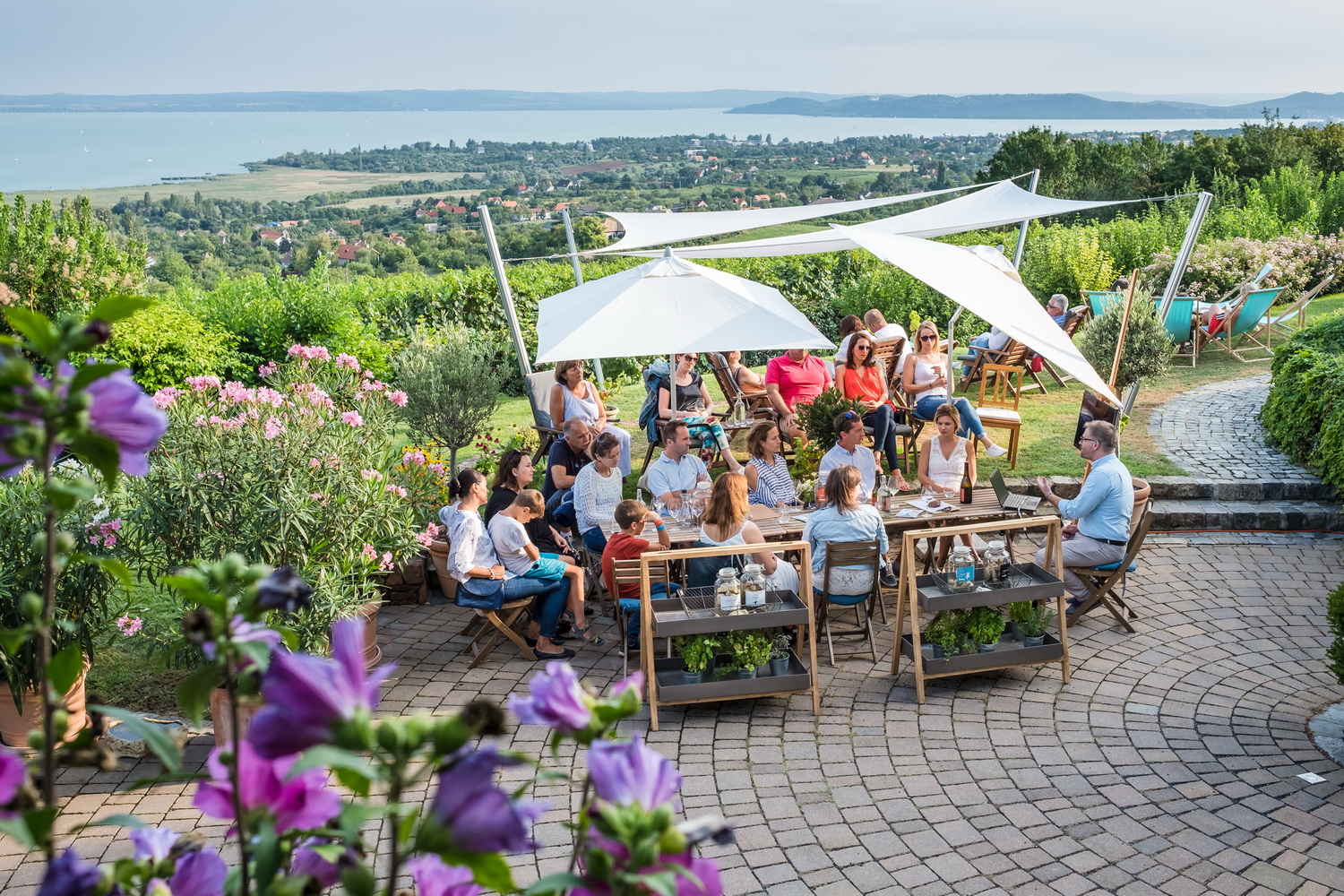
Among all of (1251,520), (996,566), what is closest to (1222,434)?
(1251,520)

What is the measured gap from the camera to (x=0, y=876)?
4621 millimetres

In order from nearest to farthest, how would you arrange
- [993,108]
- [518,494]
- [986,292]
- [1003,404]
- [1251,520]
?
[518,494]
[986,292]
[1251,520]
[1003,404]
[993,108]

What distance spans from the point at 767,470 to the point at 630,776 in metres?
7.12

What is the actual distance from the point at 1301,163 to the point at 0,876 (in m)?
26.3

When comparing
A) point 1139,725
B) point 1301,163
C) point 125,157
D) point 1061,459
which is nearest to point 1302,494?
point 1061,459

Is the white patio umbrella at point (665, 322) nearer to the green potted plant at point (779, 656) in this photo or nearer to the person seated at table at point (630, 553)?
the person seated at table at point (630, 553)

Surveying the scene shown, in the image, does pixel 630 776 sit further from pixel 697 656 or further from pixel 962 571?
pixel 962 571

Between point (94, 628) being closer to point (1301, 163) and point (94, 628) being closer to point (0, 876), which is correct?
point (0, 876)

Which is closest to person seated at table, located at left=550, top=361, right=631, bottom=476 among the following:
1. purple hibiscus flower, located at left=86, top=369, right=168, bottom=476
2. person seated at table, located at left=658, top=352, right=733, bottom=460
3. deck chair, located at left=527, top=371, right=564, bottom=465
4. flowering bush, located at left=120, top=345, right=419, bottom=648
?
deck chair, located at left=527, top=371, right=564, bottom=465

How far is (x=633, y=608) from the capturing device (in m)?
6.61

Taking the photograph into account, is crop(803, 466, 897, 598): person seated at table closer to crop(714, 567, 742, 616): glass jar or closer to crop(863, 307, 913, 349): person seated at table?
crop(714, 567, 742, 616): glass jar

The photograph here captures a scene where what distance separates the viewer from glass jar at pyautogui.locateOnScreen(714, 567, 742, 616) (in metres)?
6.03

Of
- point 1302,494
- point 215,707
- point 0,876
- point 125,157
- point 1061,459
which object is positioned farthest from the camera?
point 125,157

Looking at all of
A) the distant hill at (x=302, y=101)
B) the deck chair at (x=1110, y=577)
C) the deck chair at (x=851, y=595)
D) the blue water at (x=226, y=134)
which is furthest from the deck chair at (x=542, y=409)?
the distant hill at (x=302, y=101)
